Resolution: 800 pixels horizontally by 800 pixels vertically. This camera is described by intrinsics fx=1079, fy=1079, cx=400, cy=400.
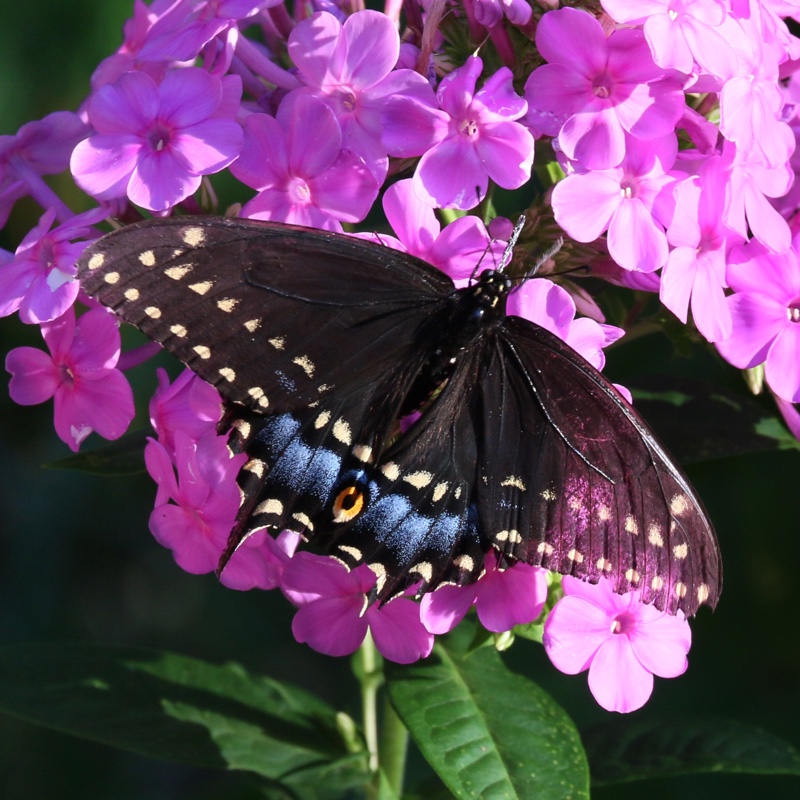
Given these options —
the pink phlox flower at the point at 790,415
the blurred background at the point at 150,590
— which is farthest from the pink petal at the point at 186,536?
the blurred background at the point at 150,590

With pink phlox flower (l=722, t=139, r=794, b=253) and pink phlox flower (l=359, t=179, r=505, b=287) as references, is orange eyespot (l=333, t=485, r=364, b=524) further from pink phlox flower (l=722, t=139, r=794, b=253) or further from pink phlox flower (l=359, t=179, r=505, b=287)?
pink phlox flower (l=722, t=139, r=794, b=253)

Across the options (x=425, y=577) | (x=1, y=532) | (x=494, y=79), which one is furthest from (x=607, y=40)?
(x=1, y=532)

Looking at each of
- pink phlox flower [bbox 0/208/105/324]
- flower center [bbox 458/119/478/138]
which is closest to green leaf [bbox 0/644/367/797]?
pink phlox flower [bbox 0/208/105/324]

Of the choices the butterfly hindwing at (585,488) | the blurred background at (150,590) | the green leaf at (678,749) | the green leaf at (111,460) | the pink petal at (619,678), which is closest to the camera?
the butterfly hindwing at (585,488)

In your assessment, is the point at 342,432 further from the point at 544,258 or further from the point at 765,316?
the point at 765,316

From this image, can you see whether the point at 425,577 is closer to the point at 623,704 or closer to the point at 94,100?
the point at 623,704

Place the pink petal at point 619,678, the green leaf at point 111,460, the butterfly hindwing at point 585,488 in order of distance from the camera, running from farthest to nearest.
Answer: the green leaf at point 111,460, the pink petal at point 619,678, the butterfly hindwing at point 585,488

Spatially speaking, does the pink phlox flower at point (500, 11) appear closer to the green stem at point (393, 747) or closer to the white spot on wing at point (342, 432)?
the white spot on wing at point (342, 432)
